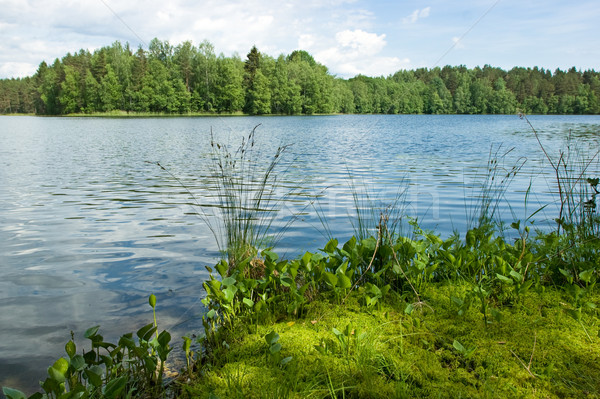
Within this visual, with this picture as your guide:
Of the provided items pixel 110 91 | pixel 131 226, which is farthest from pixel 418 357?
pixel 110 91

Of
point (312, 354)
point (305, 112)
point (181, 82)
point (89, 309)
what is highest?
point (181, 82)

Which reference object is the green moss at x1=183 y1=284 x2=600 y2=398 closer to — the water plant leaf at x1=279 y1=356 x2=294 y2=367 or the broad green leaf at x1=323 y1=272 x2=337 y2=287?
the water plant leaf at x1=279 y1=356 x2=294 y2=367

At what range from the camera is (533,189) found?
8414 millimetres

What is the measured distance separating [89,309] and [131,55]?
79.5 m

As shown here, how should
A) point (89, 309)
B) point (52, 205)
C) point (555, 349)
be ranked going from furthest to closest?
point (52, 205)
point (89, 309)
point (555, 349)

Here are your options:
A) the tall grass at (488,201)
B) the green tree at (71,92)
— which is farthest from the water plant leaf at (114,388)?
the green tree at (71,92)

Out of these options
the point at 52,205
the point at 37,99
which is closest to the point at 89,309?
the point at 52,205

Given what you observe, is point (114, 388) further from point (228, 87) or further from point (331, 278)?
point (228, 87)

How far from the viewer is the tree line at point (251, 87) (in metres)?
64.1

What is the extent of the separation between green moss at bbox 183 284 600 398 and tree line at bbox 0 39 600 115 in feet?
185

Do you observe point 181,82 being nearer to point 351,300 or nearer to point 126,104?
point 126,104

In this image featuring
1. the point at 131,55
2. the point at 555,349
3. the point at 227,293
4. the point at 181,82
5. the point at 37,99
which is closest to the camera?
the point at 555,349

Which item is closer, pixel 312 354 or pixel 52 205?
pixel 312 354

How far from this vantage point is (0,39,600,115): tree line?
64125mm
